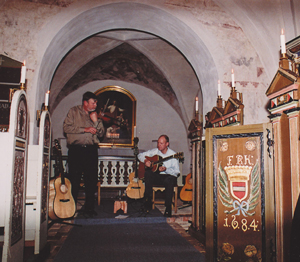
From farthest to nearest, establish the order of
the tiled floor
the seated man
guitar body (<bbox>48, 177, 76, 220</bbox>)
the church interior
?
the seated man, guitar body (<bbox>48, 177, 76, 220</bbox>), the tiled floor, the church interior

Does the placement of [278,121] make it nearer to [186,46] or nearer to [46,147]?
[46,147]

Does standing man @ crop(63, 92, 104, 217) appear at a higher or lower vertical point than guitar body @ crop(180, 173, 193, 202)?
higher

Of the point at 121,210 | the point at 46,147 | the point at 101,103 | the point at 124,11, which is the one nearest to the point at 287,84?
the point at 46,147

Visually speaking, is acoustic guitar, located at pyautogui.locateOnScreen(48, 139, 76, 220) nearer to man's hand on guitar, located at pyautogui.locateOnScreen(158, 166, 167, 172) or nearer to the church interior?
the church interior

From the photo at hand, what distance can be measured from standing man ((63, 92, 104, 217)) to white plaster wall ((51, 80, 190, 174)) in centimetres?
488

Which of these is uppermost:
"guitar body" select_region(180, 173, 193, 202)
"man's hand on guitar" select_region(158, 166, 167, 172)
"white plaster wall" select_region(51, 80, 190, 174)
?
"white plaster wall" select_region(51, 80, 190, 174)

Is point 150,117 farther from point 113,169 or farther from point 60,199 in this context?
point 60,199

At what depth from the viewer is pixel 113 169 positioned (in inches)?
293

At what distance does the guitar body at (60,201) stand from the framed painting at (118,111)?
16.5ft

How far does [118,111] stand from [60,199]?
5642 millimetres

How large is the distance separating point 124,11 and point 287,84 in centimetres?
313

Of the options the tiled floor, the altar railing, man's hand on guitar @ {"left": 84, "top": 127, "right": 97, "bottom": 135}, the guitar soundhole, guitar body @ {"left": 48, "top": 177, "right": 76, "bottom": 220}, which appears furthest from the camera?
the altar railing

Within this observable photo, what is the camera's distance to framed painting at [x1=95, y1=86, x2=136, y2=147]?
867 cm

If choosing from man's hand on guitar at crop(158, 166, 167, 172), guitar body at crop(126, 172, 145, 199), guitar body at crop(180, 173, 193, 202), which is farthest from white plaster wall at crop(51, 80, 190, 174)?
man's hand on guitar at crop(158, 166, 167, 172)
